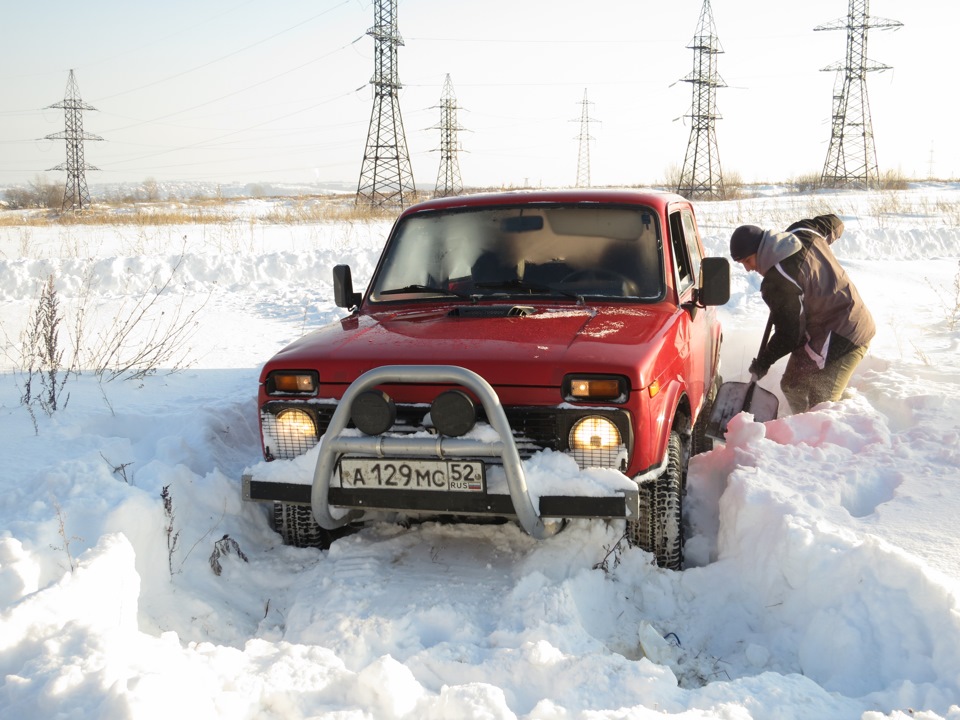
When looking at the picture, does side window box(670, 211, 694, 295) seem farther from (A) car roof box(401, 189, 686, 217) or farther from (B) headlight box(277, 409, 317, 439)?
(B) headlight box(277, 409, 317, 439)

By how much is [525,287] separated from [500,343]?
838 millimetres

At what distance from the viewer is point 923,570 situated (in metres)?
2.97

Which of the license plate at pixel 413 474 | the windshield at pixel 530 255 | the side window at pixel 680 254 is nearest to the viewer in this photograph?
the license plate at pixel 413 474

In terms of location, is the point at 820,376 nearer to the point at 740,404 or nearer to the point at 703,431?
the point at 740,404

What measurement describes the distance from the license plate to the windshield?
1.22m

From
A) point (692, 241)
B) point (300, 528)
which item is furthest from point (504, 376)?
point (692, 241)

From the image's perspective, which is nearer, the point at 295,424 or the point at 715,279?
the point at 295,424

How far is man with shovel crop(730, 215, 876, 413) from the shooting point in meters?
5.57

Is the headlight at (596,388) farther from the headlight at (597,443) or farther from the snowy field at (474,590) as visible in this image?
the snowy field at (474,590)

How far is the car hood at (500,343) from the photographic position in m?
3.29

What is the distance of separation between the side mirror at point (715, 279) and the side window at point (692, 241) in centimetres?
56

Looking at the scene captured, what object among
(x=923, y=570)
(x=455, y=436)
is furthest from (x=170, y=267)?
(x=923, y=570)

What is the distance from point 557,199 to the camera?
4523 millimetres

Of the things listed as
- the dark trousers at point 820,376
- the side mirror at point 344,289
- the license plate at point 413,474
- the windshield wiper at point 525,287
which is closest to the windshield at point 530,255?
the windshield wiper at point 525,287
